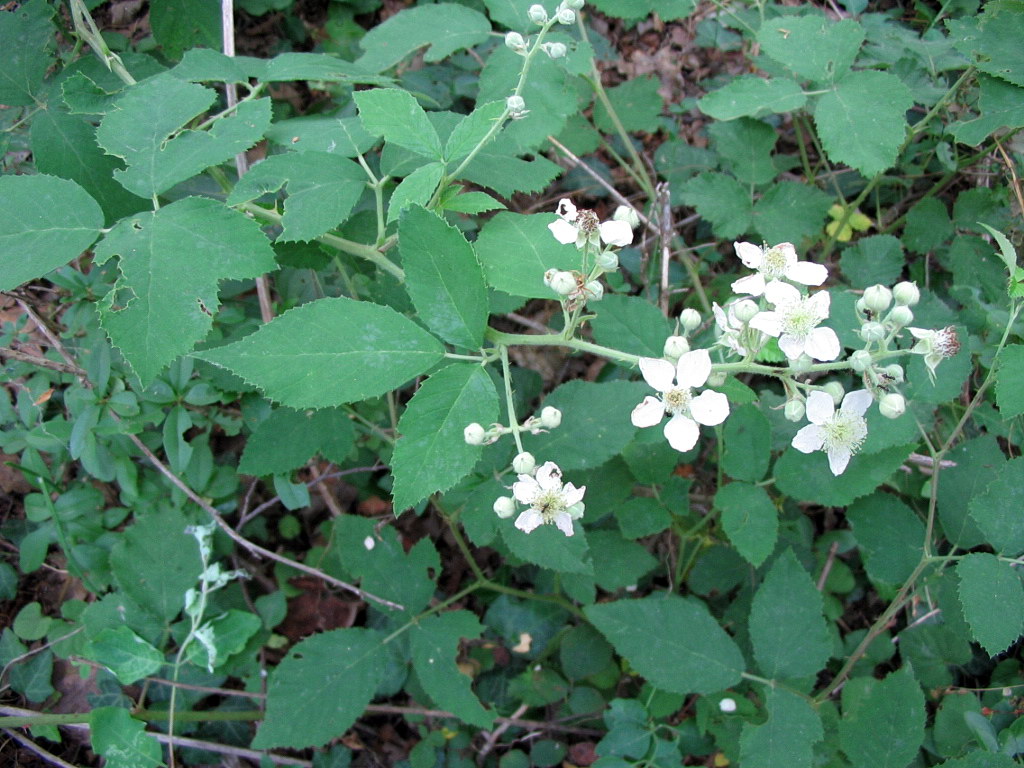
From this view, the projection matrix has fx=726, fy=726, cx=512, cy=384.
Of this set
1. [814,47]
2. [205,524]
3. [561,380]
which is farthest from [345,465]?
[814,47]

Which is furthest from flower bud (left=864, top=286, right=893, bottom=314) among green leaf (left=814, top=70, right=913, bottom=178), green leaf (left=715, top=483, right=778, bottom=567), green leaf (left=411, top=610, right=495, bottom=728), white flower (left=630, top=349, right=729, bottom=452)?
green leaf (left=411, top=610, right=495, bottom=728)

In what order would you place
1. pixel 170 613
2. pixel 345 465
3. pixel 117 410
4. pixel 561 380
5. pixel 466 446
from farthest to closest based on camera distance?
pixel 561 380 → pixel 345 465 → pixel 170 613 → pixel 117 410 → pixel 466 446

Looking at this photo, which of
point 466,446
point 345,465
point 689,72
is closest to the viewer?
point 466,446

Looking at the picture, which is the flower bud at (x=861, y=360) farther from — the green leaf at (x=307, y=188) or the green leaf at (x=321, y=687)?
the green leaf at (x=321, y=687)

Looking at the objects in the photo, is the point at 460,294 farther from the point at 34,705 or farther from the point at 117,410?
the point at 34,705

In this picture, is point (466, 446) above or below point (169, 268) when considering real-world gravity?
below

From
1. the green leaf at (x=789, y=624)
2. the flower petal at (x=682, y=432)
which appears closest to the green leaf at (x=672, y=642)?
the green leaf at (x=789, y=624)

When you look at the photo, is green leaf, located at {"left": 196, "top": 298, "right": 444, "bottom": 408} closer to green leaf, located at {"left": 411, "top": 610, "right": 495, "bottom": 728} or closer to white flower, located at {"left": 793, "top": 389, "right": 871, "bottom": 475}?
white flower, located at {"left": 793, "top": 389, "right": 871, "bottom": 475}

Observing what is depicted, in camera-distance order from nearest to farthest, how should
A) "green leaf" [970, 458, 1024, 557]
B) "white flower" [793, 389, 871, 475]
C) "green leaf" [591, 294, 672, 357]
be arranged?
1. "white flower" [793, 389, 871, 475]
2. "green leaf" [970, 458, 1024, 557]
3. "green leaf" [591, 294, 672, 357]
